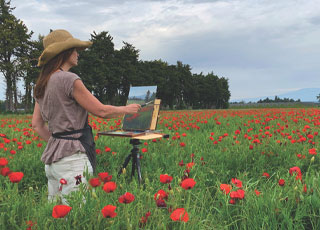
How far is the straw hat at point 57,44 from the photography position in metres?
2.42

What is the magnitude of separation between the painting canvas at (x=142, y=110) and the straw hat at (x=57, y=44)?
125 cm

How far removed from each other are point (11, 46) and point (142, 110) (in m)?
35.7

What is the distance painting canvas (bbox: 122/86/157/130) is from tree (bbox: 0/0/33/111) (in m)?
34.0

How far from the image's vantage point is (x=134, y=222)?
1.85 meters

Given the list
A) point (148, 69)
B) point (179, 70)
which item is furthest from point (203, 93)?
point (148, 69)

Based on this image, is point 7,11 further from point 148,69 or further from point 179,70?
point 179,70

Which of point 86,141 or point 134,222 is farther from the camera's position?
point 86,141

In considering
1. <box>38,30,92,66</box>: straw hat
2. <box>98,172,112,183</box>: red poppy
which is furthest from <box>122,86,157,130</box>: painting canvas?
<box>98,172,112,183</box>: red poppy

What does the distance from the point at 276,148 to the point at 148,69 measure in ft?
165

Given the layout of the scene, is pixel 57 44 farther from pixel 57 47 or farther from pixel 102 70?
pixel 102 70

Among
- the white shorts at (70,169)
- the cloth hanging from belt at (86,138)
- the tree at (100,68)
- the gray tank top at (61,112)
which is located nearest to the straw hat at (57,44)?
the gray tank top at (61,112)

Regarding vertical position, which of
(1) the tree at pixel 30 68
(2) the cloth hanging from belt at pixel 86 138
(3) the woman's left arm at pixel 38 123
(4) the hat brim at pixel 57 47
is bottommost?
(2) the cloth hanging from belt at pixel 86 138

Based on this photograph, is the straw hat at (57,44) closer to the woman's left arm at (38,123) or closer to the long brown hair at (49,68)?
the long brown hair at (49,68)

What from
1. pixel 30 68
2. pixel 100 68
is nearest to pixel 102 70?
pixel 100 68
